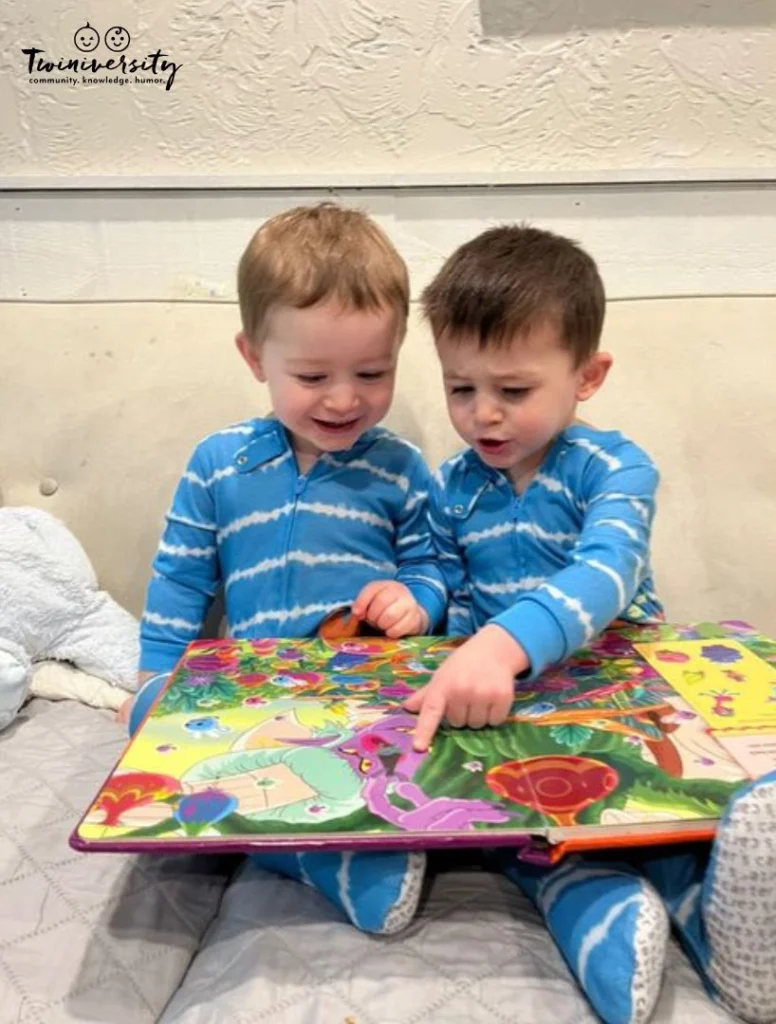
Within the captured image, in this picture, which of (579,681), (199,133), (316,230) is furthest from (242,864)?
(199,133)

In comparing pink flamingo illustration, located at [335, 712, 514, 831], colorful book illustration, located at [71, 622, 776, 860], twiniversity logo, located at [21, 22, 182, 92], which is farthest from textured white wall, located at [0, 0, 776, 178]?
pink flamingo illustration, located at [335, 712, 514, 831]

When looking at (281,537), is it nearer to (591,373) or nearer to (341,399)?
(341,399)

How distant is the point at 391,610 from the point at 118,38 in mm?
855

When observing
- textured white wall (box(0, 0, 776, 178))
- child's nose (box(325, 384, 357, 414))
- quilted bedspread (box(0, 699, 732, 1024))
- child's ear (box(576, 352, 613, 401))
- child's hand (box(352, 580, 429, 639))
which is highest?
textured white wall (box(0, 0, 776, 178))

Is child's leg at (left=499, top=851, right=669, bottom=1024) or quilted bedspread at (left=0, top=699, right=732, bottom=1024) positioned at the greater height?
child's leg at (left=499, top=851, right=669, bottom=1024)

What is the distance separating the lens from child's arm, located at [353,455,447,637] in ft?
3.37

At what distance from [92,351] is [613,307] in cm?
67

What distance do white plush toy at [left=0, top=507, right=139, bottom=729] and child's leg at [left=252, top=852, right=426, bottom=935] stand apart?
0.48 m

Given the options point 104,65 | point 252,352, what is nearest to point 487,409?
point 252,352

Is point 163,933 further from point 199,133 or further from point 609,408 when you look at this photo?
point 199,133

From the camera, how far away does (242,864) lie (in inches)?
33.1

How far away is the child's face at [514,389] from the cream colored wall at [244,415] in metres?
0.23

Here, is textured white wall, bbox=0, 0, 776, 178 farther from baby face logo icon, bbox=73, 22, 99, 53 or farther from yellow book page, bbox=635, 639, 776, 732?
yellow book page, bbox=635, 639, 776, 732

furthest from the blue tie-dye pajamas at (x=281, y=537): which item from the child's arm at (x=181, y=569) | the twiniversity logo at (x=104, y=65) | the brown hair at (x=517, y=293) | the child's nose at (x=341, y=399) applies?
the twiniversity logo at (x=104, y=65)
